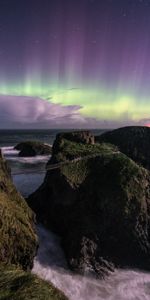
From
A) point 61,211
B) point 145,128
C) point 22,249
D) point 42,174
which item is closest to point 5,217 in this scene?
point 22,249

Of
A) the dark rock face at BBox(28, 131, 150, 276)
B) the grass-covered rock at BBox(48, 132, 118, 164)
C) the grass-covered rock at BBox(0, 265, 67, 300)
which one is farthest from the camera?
the grass-covered rock at BBox(48, 132, 118, 164)

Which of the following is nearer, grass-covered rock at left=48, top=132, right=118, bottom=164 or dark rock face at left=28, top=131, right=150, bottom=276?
dark rock face at left=28, top=131, right=150, bottom=276

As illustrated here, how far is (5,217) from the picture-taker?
297 inches

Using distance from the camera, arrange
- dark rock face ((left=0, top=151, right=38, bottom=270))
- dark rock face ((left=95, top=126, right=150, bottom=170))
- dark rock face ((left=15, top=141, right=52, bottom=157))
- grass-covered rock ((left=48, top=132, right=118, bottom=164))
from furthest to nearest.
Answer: dark rock face ((left=15, top=141, right=52, bottom=157)) → dark rock face ((left=95, top=126, right=150, bottom=170)) → grass-covered rock ((left=48, top=132, right=118, bottom=164)) → dark rock face ((left=0, top=151, right=38, bottom=270))

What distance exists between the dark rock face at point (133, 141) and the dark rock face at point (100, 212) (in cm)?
603

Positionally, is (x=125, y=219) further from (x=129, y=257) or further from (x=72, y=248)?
(x=72, y=248)

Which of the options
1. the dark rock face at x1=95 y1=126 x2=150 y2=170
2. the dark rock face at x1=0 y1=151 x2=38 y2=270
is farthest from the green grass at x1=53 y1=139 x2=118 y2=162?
the dark rock face at x1=0 y1=151 x2=38 y2=270

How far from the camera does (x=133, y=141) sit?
74.8 ft

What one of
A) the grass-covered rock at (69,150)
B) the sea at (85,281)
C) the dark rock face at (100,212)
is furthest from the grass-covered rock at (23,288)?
the grass-covered rock at (69,150)

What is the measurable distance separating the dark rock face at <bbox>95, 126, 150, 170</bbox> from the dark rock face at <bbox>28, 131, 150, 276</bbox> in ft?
19.8

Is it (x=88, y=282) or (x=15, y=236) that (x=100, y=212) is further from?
(x=15, y=236)

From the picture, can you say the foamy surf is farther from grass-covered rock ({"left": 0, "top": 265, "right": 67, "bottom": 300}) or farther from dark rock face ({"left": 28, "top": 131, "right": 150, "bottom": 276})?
grass-covered rock ({"left": 0, "top": 265, "right": 67, "bottom": 300})

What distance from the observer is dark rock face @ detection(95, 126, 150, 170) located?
68.1 feet

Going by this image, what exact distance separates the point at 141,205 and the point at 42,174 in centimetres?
1292
